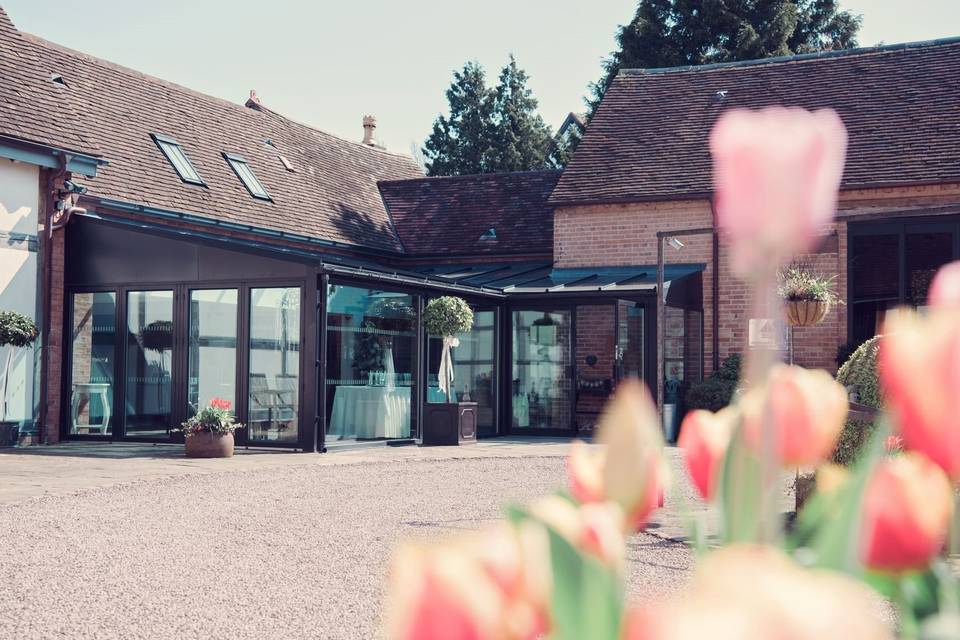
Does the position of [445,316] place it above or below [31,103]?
below

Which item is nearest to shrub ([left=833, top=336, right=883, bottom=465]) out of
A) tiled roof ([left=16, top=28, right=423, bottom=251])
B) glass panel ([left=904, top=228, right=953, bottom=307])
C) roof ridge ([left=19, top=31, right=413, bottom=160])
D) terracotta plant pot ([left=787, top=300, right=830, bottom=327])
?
terracotta plant pot ([left=787, top=300, right=830, bottom=327])

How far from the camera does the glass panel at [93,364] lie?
545 inches

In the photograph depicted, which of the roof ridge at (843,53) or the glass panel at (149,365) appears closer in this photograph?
the glass panel at (149,365)

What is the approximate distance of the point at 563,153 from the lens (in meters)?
31.0

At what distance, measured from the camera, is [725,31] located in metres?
27.4

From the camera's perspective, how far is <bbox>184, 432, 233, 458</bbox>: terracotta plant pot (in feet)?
38.7

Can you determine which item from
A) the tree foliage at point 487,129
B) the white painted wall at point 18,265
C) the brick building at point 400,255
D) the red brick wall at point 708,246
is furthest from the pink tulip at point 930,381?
the tree foliage at point 487,129

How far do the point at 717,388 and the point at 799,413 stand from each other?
14.1 m

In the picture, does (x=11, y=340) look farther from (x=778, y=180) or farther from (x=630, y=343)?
(x=778, y=180)

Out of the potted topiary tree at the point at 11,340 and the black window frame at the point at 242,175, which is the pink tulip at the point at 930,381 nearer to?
the potted topiary tree at the point at 11,340

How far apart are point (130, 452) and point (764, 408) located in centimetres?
1261

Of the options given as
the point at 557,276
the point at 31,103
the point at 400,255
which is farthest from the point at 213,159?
the point at 557,276

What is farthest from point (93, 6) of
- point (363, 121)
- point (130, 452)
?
point (363, 121)

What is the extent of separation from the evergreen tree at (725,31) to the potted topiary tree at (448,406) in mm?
14401
